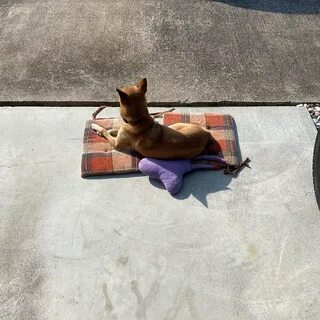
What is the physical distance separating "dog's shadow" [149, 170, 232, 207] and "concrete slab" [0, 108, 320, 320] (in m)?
0.01

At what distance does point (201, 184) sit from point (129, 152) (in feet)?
2.33

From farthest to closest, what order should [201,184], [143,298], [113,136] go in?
[113,136] → [201,184] → [143,298]

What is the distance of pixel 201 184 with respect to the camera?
3578mm

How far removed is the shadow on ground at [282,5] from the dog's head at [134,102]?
123 inches

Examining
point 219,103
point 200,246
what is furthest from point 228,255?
point 219,103

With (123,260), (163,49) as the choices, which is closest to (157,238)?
(123,260)

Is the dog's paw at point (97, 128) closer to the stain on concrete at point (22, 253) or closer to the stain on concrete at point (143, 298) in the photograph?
the stain on concrete at point (22, 253)

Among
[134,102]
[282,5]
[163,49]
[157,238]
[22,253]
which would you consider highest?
[134,102]

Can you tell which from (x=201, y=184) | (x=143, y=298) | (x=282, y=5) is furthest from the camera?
(x=282, y=5)

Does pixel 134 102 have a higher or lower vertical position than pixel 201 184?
higher

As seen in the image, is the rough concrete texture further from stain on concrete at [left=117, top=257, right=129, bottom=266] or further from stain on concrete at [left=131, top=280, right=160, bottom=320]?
stain on concrete at [left=131, top=280, right=160, bottom=320]

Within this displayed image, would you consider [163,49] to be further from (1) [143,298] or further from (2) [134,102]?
(1) [143,298]

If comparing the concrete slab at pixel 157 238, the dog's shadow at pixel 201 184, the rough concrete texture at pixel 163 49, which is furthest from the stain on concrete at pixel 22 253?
the rough concrete texture at pixel 163 49

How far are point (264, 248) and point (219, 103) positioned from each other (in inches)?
68.2
